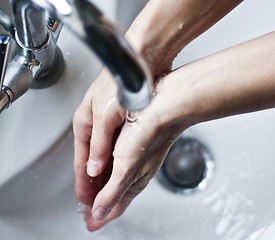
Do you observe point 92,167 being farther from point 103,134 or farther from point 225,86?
point 225,86

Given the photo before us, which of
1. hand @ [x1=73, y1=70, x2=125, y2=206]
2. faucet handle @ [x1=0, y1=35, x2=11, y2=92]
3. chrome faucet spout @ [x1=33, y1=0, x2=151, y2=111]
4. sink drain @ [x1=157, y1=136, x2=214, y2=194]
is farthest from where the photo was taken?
sink drain @ [x1=157, y1=136, x2=214, y2=194]

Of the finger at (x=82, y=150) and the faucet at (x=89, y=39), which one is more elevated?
the faucet at (x=89, y=39)

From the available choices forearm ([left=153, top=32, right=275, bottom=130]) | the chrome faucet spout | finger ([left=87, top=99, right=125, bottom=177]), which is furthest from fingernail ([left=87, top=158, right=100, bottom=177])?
the chrome faucet spout

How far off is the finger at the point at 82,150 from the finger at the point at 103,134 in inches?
0.5

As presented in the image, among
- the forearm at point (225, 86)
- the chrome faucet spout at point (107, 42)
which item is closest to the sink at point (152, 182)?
the forearm at point (225, 86)

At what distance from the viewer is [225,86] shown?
0.33m

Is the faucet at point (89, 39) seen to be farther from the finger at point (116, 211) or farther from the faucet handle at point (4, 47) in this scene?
the finger at point (116, 211)

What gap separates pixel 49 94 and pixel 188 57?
0.65 feet

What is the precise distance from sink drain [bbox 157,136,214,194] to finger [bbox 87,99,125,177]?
0.15 metres

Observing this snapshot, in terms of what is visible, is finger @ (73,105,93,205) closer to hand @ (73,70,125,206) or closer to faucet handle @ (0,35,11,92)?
hand @ (73,70,125,206)

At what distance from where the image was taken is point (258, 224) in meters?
0.48

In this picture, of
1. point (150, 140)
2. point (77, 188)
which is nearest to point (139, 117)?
point (150, 140)

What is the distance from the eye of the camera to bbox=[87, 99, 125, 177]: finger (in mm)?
389

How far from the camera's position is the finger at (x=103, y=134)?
0.39m
